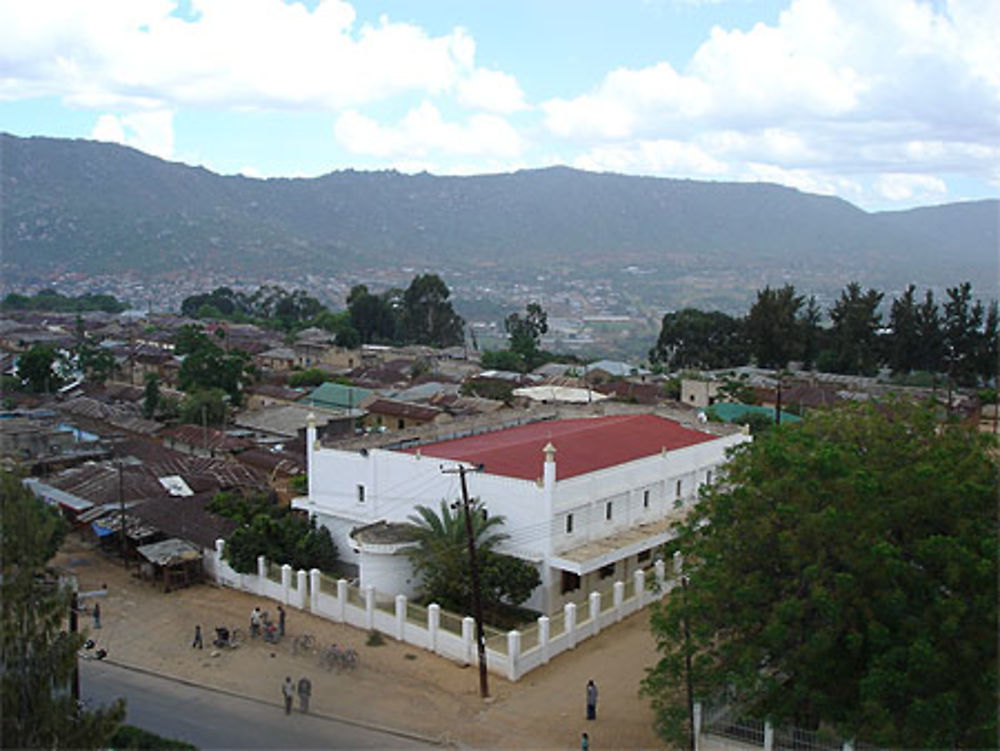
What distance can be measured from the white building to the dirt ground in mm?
1845

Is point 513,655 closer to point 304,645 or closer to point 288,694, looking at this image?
point 288,694

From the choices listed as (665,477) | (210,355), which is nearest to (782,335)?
(210,355)

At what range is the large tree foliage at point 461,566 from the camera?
22094 mm

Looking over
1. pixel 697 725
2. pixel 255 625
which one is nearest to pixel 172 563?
pixel 255 625

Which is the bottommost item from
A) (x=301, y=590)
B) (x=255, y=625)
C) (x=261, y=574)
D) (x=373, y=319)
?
(x=255, y=625)

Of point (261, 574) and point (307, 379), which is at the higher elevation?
point (307, 379)

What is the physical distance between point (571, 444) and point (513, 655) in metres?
8.27

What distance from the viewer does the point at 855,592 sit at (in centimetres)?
1473

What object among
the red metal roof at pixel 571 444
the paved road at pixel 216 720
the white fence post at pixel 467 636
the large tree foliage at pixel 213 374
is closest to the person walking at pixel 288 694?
the paved road at pixel 216 720

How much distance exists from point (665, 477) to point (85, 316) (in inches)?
3962

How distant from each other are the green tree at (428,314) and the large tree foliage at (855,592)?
7893 centimetres

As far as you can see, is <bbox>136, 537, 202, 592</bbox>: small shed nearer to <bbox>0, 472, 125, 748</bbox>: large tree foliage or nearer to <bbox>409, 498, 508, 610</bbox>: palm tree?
<bbox>409, 498, 508, 610</bbox>: palm tree

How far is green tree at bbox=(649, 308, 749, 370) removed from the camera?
72812 mm

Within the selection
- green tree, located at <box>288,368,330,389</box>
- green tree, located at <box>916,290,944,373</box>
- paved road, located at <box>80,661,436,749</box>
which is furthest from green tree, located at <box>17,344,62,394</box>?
green tree, located at <box>916,290,944,373</box>
